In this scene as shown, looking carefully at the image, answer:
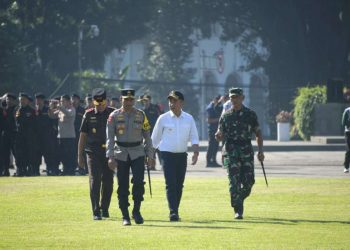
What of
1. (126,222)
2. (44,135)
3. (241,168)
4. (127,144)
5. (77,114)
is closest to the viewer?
(126,222)

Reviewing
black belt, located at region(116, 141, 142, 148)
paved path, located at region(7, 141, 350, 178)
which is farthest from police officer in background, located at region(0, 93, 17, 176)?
black belt, located at region(116, 141, 142, 148)

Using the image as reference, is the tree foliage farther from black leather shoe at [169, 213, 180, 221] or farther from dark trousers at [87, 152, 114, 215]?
black leather shoe at [169, 213, 180, 221]

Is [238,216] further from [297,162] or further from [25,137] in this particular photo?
[297,162]

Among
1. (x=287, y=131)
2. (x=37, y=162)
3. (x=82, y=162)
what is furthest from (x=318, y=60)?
(x=82, y=162)

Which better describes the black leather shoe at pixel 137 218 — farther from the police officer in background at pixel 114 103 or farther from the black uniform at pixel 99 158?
the police officer in background at pixel 114 103

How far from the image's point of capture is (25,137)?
31.7 meters

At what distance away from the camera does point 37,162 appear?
1252 inches

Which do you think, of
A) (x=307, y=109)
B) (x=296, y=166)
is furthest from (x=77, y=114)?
(x=307, y=109)

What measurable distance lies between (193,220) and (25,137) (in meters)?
13.9

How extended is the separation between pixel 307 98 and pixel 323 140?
4208 millimetres

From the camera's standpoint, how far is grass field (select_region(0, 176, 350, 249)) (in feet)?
50.1

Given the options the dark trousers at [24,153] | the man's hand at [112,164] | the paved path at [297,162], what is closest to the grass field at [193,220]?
the man's hand at [112,164]

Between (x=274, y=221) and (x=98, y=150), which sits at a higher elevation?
(x=98, y=150)

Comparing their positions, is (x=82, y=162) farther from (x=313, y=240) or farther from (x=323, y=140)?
(x=323, y=140)
